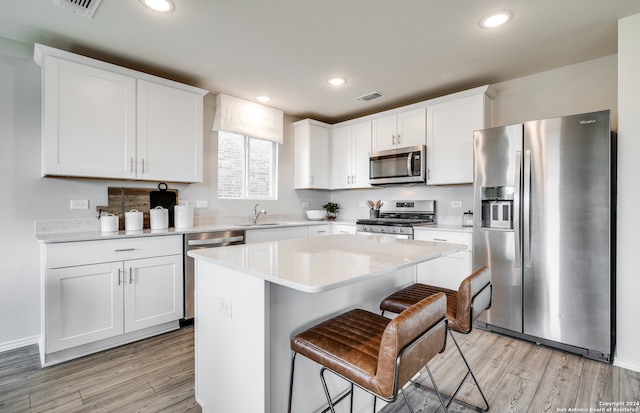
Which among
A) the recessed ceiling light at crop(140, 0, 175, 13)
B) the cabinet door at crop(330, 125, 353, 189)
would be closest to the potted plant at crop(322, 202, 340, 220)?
the cabinet door at crop(330, 125, 353, 189)

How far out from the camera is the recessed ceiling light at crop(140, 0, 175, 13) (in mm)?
1998

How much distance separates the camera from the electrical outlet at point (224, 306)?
1418 mm

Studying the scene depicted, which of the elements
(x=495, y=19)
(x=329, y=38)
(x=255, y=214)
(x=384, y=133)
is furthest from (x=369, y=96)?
(x=255, y=214)

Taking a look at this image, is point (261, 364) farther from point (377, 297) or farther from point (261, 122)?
point (261, 122)

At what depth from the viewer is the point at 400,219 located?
3846 millimetres

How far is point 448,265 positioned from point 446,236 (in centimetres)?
31

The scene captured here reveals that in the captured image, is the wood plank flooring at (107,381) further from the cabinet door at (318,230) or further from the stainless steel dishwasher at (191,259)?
the cabinet door at (318,230)

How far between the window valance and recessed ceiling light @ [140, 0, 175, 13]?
59.4 inches

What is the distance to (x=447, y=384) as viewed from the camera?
1963mm

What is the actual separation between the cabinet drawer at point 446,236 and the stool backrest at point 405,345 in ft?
7.05

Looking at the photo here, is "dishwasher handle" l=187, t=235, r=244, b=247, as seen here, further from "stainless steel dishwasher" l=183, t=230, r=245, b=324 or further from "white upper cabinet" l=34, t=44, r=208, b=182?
"white upper cabinet" l=34, t=44, r=208, b=182

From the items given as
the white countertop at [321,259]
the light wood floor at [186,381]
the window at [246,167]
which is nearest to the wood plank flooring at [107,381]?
the light wood floor at [186,381]

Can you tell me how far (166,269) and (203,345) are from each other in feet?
4.45

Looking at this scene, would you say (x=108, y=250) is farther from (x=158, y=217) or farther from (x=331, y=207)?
(x=331, y=207)
